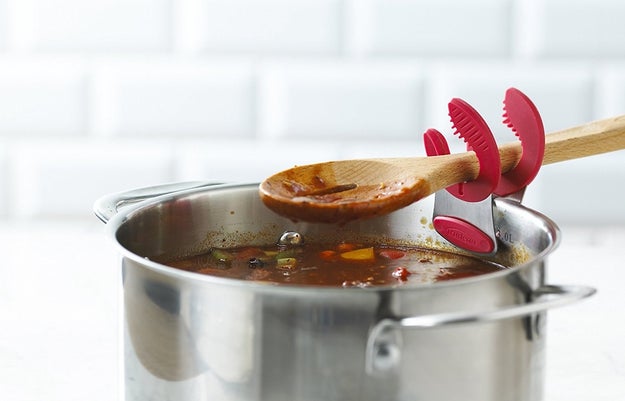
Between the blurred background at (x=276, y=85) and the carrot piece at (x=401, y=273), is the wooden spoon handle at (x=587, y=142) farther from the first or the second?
the blurred background at (x=276, y=85)

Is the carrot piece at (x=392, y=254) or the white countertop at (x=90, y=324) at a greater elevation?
the carrot piece at (x=392, y=254)

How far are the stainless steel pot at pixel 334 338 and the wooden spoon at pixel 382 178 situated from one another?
7.4 inches

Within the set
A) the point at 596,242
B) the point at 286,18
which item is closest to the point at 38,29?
the point at 286,18

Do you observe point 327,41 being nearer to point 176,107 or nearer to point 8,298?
point 176,107

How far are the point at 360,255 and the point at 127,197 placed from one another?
27 cm

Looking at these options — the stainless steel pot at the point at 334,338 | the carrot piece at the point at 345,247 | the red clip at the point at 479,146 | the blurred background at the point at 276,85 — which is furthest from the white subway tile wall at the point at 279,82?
the stainless steel pot at the point at 334,338

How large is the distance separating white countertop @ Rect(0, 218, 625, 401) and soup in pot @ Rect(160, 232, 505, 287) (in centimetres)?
12

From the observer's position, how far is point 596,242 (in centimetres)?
195

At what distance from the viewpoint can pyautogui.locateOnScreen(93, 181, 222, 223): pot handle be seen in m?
0.96

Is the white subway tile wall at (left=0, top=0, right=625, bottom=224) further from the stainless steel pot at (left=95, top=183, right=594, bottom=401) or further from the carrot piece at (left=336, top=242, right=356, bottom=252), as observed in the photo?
the stainless steel pot at (left=95, top=183, right=594, bottom=401)

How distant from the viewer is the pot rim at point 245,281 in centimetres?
68

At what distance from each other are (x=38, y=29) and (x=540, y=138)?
1.30 m

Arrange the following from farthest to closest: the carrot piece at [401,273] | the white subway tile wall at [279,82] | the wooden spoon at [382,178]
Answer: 1. the white subway tile wall at [279,82]
2. the carrot piece at [401,273]
3. the wooden spoon at [382,178]

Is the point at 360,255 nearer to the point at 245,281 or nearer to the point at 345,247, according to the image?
the point at 345,247
